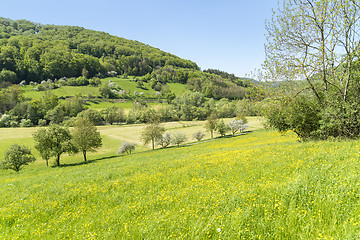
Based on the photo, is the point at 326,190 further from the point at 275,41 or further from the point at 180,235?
the point at 275,41

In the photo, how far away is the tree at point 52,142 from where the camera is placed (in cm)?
3775

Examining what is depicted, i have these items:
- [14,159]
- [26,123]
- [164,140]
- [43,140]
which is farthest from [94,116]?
[43,140]

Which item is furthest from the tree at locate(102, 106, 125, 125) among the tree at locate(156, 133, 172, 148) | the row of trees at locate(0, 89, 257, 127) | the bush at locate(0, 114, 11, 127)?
the tree at locate(156, 133, 172, 148)

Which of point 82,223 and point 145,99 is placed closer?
point 82,223

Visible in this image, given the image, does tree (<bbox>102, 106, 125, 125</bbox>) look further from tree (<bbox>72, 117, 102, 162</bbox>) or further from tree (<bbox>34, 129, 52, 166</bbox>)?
Result: tree (<bbox>34, 129, 52, 166</bbox>)

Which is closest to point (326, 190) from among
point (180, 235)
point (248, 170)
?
point (180, 235)

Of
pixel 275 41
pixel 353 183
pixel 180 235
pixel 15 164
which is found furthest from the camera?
pixel 15 164

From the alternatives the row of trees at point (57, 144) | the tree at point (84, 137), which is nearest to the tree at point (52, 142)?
the row of trees at point (57, 144)

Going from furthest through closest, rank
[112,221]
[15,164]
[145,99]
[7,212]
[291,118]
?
[145,99], [15,164], [291,118], [7,212], [112,221]

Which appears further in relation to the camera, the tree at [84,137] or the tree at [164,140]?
the tree at [164,140]

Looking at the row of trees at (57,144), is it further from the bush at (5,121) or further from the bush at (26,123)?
the bush at (5,121)

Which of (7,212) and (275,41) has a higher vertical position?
(275,41)

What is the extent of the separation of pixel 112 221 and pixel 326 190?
259 inches

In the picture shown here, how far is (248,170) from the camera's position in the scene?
31.4 ft
